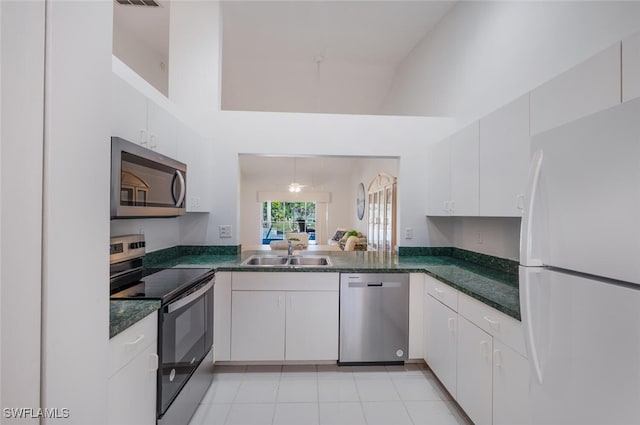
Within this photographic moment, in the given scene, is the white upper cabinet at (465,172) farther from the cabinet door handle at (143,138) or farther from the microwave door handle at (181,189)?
the cabinet door handle at (143,138)

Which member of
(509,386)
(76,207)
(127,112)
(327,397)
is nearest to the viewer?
(76,207)

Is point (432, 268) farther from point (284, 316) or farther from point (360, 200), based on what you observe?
point (360, 200)

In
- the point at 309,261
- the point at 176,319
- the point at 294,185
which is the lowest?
the point at 176,319

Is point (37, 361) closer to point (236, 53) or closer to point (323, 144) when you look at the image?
point (323, 144)

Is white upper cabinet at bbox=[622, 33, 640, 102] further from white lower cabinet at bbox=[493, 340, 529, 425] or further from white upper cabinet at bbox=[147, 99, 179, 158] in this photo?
white upper cabinet at bbox=[147, 99, 179, 158]

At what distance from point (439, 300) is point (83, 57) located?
2317mm

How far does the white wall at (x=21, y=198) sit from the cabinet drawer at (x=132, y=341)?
617 millimetres

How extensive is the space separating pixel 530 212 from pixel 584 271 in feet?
0.80

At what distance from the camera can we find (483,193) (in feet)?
6.70

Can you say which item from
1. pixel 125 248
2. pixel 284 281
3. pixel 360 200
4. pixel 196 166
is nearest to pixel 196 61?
pixel 196 166

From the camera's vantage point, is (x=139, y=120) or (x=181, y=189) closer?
(x=139, y=120)

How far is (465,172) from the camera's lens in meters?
2.29

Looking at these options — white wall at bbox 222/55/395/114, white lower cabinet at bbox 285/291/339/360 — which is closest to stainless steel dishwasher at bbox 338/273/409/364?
white lower cabinet at bbox 285/291/339/360

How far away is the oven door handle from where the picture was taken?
1.58 meters
